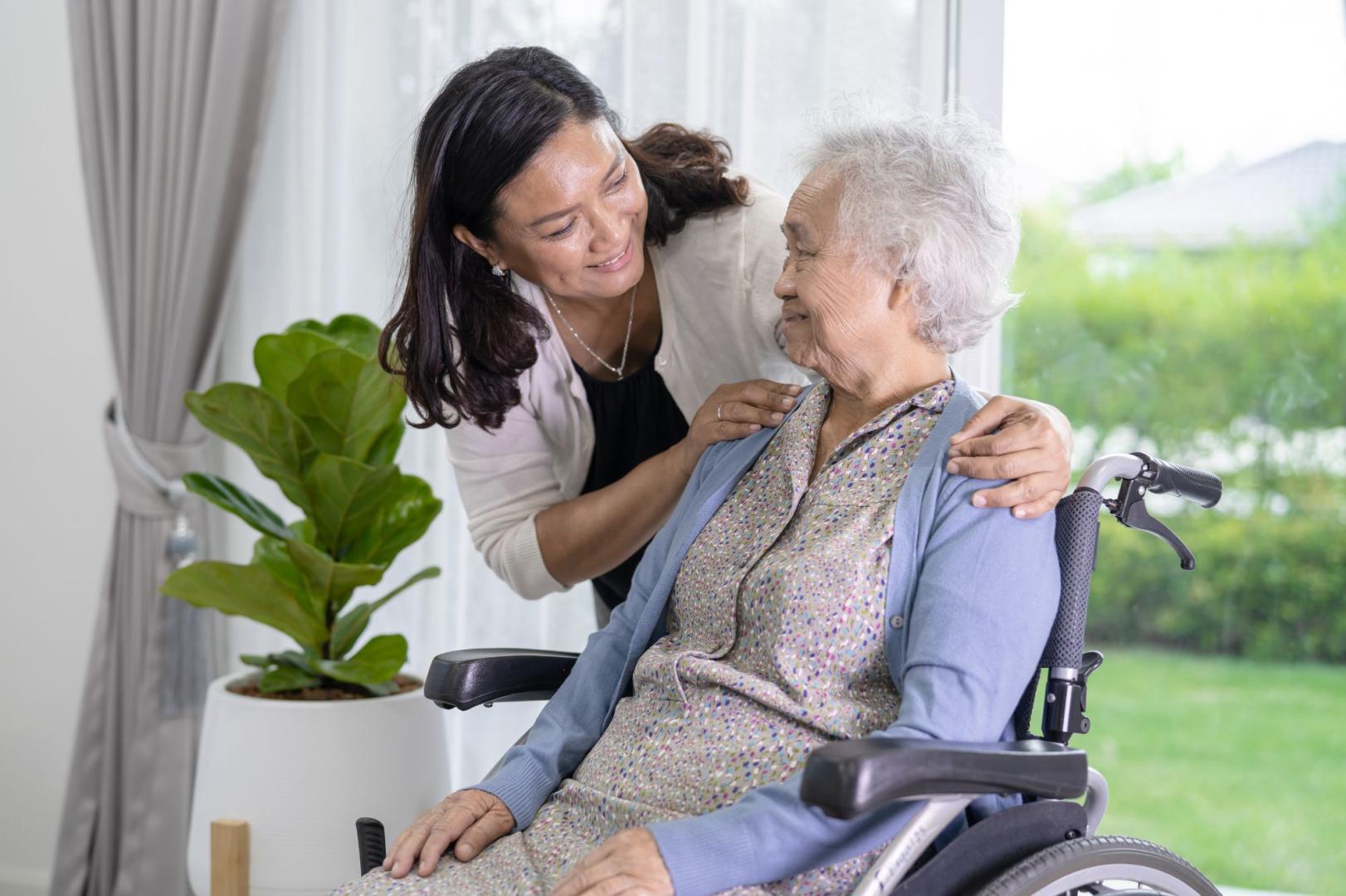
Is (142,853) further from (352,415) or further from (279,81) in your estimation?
(279,81)

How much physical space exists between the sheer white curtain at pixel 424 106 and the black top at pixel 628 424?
26.4 inches

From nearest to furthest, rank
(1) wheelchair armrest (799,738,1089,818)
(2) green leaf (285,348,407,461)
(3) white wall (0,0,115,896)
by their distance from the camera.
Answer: (1) wheelchair armrest (799,738,1089,818), (2) green leaf (285,348,407,461), (3) white wall (0,0,115,896)

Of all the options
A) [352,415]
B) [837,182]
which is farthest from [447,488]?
[837,182]

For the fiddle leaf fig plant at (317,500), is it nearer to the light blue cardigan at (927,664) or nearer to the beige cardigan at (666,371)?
the beige cardigan at (666,371)

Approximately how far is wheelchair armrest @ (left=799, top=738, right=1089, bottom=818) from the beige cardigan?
0.80 meters

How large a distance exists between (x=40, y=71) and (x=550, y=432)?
1857 mm

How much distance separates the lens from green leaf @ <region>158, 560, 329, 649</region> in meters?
2.18

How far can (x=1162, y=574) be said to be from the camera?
3486 millimetres

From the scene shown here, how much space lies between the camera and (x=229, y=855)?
2.08 metres

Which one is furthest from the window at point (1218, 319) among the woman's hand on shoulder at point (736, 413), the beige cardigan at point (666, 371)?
the woman's hand on shoulder at point (736, 413)

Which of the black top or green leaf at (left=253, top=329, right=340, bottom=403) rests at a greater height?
green leaf at (left=253, top=329, right=340, bottom=403)

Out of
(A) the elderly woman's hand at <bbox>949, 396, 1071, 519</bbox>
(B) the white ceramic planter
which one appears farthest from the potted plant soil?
(A) the elderly woman's hand at <bbox>949, 396, 1071, 519</bbox>

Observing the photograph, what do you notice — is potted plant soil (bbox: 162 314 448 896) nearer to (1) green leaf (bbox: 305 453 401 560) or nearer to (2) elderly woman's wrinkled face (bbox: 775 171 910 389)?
(1) green leaf (bbox: 305 453 401 560)

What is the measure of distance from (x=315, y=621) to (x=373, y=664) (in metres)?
0.14
